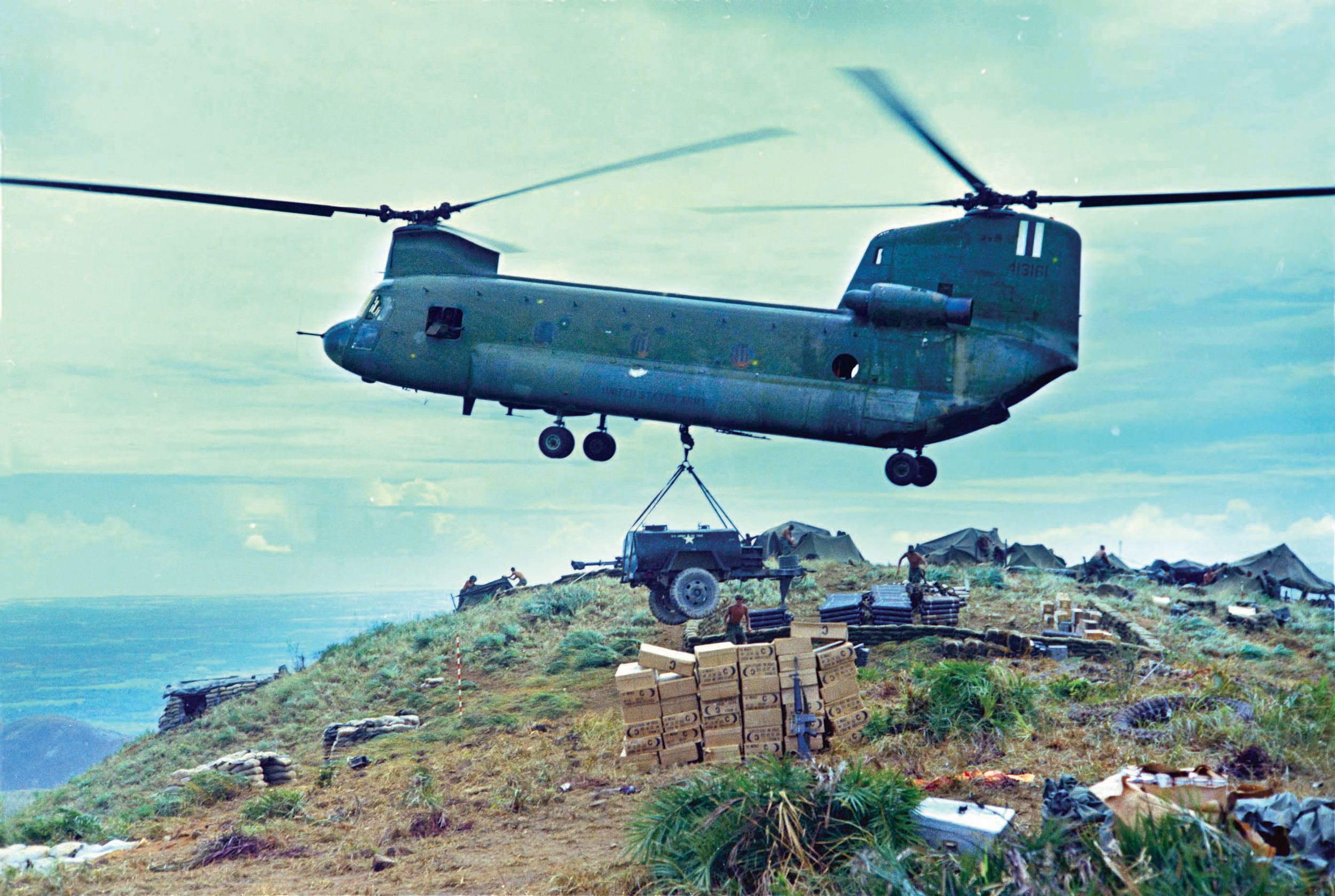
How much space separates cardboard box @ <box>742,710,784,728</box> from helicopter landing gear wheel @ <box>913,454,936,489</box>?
473 cm

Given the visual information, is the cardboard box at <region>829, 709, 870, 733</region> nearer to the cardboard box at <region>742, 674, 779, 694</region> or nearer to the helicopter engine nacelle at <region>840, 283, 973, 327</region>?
the cardboard box at <region>742, 674, 779, 694</region>

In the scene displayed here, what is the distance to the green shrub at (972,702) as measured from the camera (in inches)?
457

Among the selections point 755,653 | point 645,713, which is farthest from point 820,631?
point 645,713

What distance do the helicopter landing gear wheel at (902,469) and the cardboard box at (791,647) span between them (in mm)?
4109

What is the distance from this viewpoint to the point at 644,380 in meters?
15.6

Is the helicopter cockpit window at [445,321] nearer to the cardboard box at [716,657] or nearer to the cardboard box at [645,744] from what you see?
the cardboard box at [716,657]

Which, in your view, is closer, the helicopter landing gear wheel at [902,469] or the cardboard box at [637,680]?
the cardboard box at [637,680]

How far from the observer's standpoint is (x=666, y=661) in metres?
11.9

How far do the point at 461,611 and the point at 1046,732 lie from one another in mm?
17671

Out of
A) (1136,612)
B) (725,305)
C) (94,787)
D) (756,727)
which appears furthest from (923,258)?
(94,787)

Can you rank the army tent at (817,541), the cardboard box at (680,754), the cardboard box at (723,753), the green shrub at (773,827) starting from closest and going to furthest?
1. the green shrub at (773,827)
2. the cardboard box at (723,753)
3. the cardboard box at (680,754)
4. the army tent at (817,541)

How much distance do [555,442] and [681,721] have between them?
5.89 metres

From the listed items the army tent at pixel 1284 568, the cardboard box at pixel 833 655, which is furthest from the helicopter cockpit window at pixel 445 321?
the army tent at pixel 1284 568

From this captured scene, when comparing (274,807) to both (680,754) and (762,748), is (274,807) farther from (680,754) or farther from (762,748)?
(762,748)
